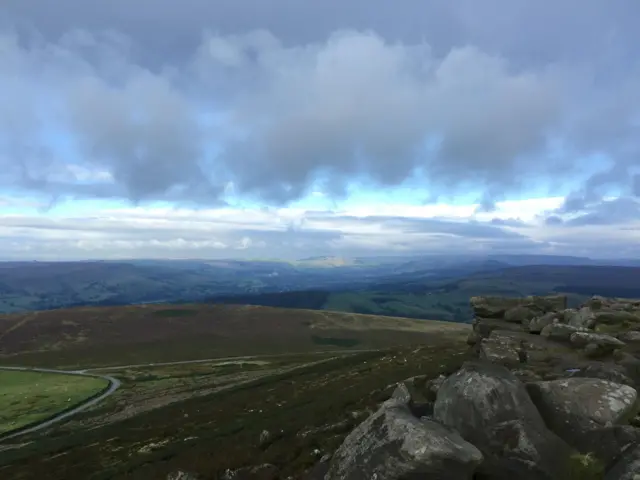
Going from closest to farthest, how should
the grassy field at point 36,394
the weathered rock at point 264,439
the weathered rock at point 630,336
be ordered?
the weathered rock at point 264,439, the weathered rock at point 630,336, the grassy field at point 36,394

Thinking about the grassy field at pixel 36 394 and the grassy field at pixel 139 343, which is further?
the grassy field at pixel 139 343

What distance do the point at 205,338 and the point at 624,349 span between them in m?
174

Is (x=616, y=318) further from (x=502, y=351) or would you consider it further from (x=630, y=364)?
(x=630, y=364)

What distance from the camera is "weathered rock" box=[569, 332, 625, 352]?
1244 inches

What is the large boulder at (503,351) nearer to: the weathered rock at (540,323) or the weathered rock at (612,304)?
the weathered rock at (540,323)

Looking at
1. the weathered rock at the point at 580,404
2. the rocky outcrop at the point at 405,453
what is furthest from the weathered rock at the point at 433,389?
the rocky outcrop at the point at 405,453

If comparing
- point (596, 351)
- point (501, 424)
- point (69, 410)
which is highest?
point (501, 424)

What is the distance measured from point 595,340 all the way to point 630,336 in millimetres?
3869

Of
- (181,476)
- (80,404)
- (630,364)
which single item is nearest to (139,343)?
(80,404)

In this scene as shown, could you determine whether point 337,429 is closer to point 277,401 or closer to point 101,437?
point 277,401

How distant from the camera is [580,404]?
1844cm

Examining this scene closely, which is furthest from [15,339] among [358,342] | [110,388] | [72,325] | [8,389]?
[358,342]

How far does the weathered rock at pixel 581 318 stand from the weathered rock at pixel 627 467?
25.5m

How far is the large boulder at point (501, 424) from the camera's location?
53.0 ft
